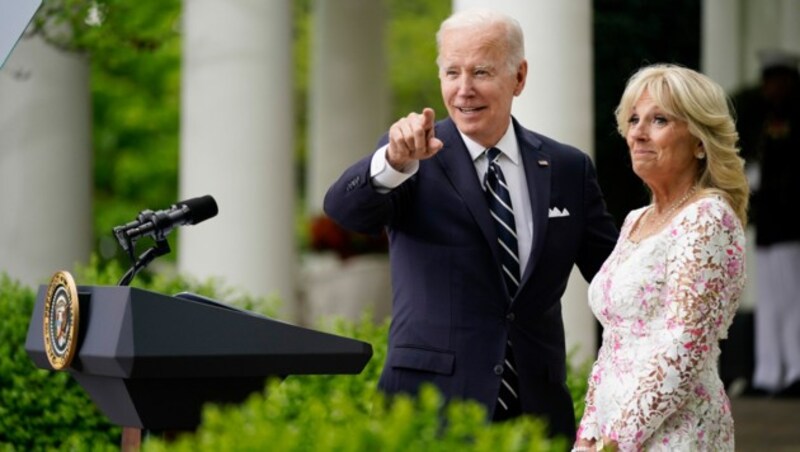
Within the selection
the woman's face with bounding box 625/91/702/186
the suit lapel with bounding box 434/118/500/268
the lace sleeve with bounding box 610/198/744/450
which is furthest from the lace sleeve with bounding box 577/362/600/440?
the woman's face with bounding box 625/91/702/186

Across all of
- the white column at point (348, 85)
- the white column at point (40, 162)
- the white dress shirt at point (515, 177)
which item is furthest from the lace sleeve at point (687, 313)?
the white column at point (348, 85)

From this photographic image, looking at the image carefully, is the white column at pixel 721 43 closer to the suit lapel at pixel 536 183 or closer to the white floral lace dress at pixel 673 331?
the suit lapel at pixel 536 183

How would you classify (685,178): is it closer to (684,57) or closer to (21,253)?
(21,253)

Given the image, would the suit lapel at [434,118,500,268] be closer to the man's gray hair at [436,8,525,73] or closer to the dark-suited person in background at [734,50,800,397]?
the man's gray hair at [436,8,525,73]

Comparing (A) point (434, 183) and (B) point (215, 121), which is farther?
(B) point (215, 121)

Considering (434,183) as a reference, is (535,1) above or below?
above

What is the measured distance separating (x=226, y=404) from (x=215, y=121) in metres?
8.64

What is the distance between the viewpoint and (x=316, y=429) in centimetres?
374

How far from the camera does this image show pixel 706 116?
5105mm

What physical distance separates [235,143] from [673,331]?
28.8 ft

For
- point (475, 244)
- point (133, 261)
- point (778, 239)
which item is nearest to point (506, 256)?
point (475, 244)

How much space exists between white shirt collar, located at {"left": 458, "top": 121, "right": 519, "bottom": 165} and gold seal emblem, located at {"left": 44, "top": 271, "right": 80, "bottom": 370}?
151 cm

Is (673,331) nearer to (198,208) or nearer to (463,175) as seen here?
(463,175)

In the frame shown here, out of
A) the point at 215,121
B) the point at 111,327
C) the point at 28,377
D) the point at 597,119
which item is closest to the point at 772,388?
the point at 597,119
